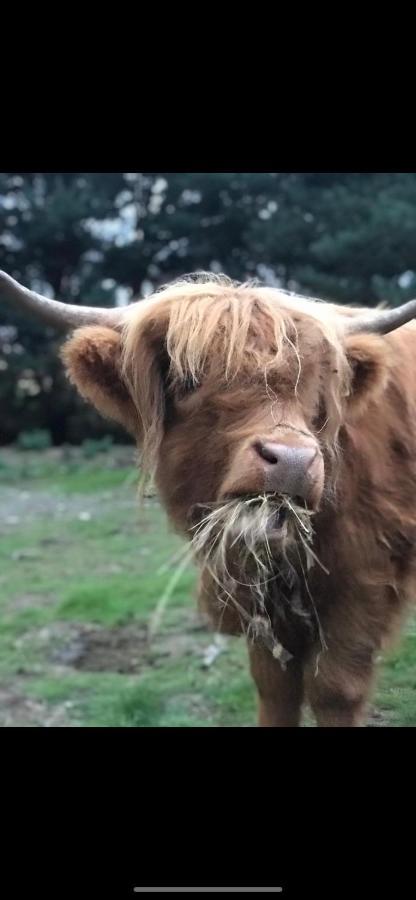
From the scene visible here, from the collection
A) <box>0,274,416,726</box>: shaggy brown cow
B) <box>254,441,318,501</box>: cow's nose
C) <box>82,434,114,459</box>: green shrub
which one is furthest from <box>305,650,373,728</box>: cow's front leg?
<box>82,434,114,459</box>: green shrub

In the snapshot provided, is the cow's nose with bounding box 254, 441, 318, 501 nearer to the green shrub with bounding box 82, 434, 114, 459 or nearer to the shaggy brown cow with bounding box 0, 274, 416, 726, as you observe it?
the shaggy brown cow with bounding box 0, 274, 416, 726

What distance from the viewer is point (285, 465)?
1.35 meters

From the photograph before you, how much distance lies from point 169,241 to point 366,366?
8.73 feet

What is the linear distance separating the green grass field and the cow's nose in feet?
1.72

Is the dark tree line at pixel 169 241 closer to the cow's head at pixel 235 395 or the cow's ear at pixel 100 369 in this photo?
the cow's head at pixel 235 395

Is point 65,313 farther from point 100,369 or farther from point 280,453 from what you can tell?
point 280,453

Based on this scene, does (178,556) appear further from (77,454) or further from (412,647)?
(77,454)
